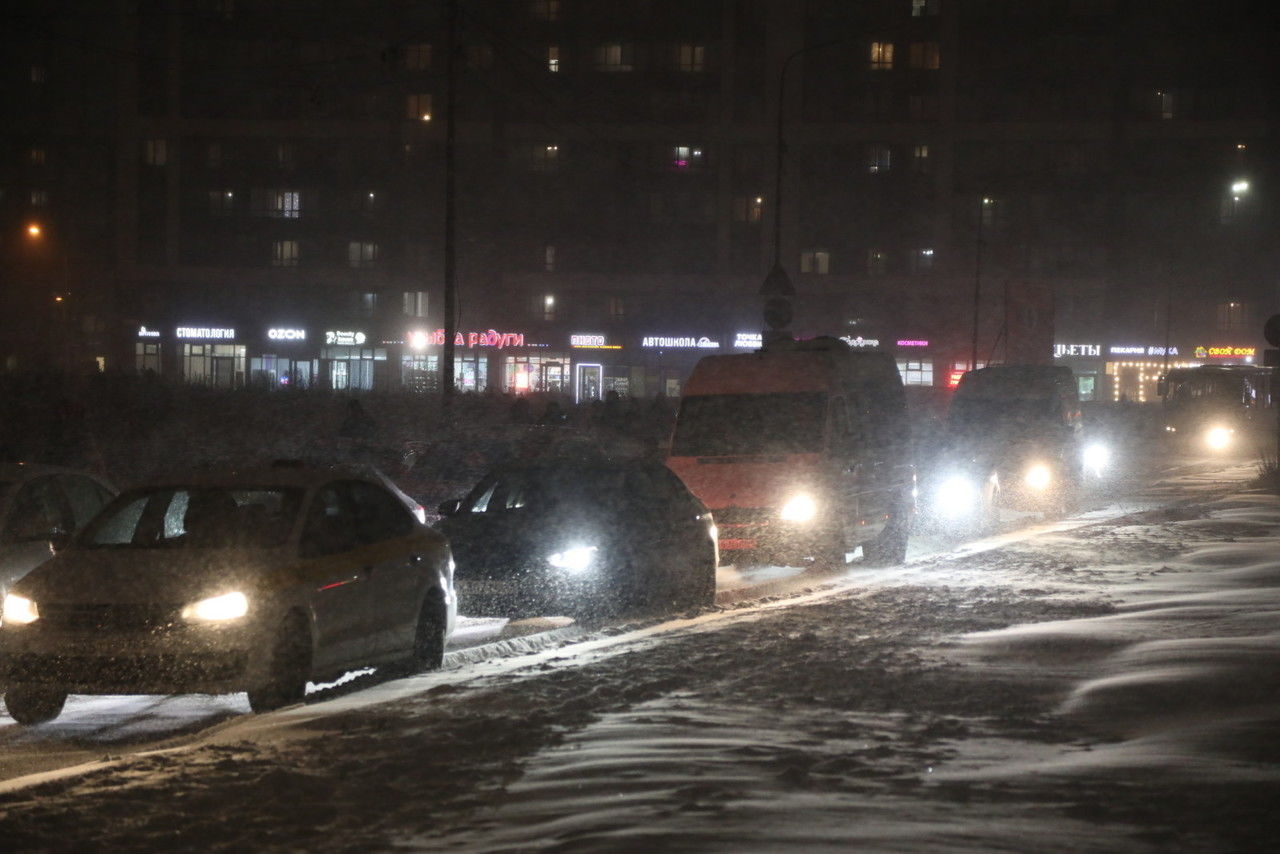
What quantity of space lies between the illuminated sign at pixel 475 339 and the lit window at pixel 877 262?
17.8 metres

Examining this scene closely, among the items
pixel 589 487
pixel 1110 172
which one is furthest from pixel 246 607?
pixel 1110 172

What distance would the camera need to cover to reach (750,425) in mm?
18469

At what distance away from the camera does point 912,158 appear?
271ft

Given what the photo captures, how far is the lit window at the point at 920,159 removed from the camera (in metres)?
82.6

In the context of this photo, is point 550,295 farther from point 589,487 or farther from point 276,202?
point 589,487

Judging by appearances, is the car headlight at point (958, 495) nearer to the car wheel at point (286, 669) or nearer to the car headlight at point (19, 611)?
the car wheel at point (286, 669)

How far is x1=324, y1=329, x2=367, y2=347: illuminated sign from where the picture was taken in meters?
84.1

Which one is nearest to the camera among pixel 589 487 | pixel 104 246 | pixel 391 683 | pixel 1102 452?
pixel 391 683

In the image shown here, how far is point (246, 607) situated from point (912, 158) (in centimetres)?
7653

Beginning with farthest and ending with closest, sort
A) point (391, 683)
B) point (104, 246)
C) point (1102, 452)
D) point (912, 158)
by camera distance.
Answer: point (104, 246) < point (912, 158) < point (1102, 452) < point (391, 683)

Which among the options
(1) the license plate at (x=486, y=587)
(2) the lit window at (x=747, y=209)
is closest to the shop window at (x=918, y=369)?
(2) the lit window at (x=747, y=209)

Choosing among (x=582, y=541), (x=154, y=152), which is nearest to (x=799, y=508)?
(x=582, y=541)

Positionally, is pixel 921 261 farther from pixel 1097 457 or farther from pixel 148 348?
pixel 1097 457

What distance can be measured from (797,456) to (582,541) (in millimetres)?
4490
